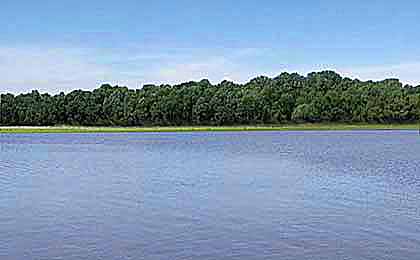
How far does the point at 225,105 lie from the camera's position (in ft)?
504

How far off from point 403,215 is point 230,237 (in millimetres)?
6295

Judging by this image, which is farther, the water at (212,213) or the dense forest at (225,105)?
the dense forest at (225,105)

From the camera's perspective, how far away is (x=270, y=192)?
2550 cm

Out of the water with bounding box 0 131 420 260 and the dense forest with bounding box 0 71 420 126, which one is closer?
the water with bounding box 0 131 420 260

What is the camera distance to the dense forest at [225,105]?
470ft

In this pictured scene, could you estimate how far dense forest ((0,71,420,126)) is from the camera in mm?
143375

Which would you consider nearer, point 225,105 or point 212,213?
point 212,213

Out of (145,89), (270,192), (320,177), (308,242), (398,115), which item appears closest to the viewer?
(308,242)

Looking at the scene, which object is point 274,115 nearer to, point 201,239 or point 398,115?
point 398,115

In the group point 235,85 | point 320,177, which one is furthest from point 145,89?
point 320,177

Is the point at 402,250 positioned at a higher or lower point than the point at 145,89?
lower

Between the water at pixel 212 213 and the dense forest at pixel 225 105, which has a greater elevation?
the dense forest at pixel 225 105

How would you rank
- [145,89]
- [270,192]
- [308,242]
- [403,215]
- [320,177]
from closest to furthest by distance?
[308,242], [403,215], [270,192], [320,177], [145,89]

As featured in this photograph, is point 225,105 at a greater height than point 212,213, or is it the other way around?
point 225,105
